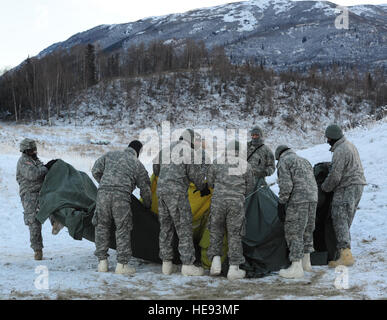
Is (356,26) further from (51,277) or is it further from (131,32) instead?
(51,277)

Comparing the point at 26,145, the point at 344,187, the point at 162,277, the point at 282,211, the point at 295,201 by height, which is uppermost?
the point at 26,145

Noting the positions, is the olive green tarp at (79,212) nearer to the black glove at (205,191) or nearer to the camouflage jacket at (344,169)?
the black glove at (205,191)

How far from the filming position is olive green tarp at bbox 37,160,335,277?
226 inches

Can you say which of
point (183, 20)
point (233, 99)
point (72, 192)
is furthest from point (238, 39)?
point (72, 192)

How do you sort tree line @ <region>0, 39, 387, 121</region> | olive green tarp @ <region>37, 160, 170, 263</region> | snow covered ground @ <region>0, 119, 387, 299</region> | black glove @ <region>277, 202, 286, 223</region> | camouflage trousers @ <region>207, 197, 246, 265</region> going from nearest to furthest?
snow covered ground @ <region>0, 119, 387, 299</region>
camouflage trousers @ <region>207, 197, 246, 265</region>
black glove @ <region>277, 202, 286, 223</region>
olive green tarp @ <region>37, 160, 170, 263</region>
tree line @ <region>0, 39, 387, 121</region>

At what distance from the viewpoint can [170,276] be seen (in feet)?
18.1

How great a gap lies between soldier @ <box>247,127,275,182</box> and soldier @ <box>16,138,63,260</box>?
3.69 meters

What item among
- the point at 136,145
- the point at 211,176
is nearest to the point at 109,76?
the point at 136,145

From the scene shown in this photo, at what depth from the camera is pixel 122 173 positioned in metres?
5.70

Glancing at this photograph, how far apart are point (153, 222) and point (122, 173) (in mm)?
1020

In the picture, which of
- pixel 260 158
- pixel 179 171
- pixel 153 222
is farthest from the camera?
pixel 260 158

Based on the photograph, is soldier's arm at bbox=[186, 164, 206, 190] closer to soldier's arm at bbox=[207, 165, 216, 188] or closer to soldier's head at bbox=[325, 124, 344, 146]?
soldier's arm at bbox=[207, 165, 216, 188]

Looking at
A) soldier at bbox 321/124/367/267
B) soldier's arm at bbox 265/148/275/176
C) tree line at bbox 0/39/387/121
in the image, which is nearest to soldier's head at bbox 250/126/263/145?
soldier's arm at bbox 265/148/275/176

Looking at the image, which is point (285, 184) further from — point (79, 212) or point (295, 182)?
point (79, 212)
